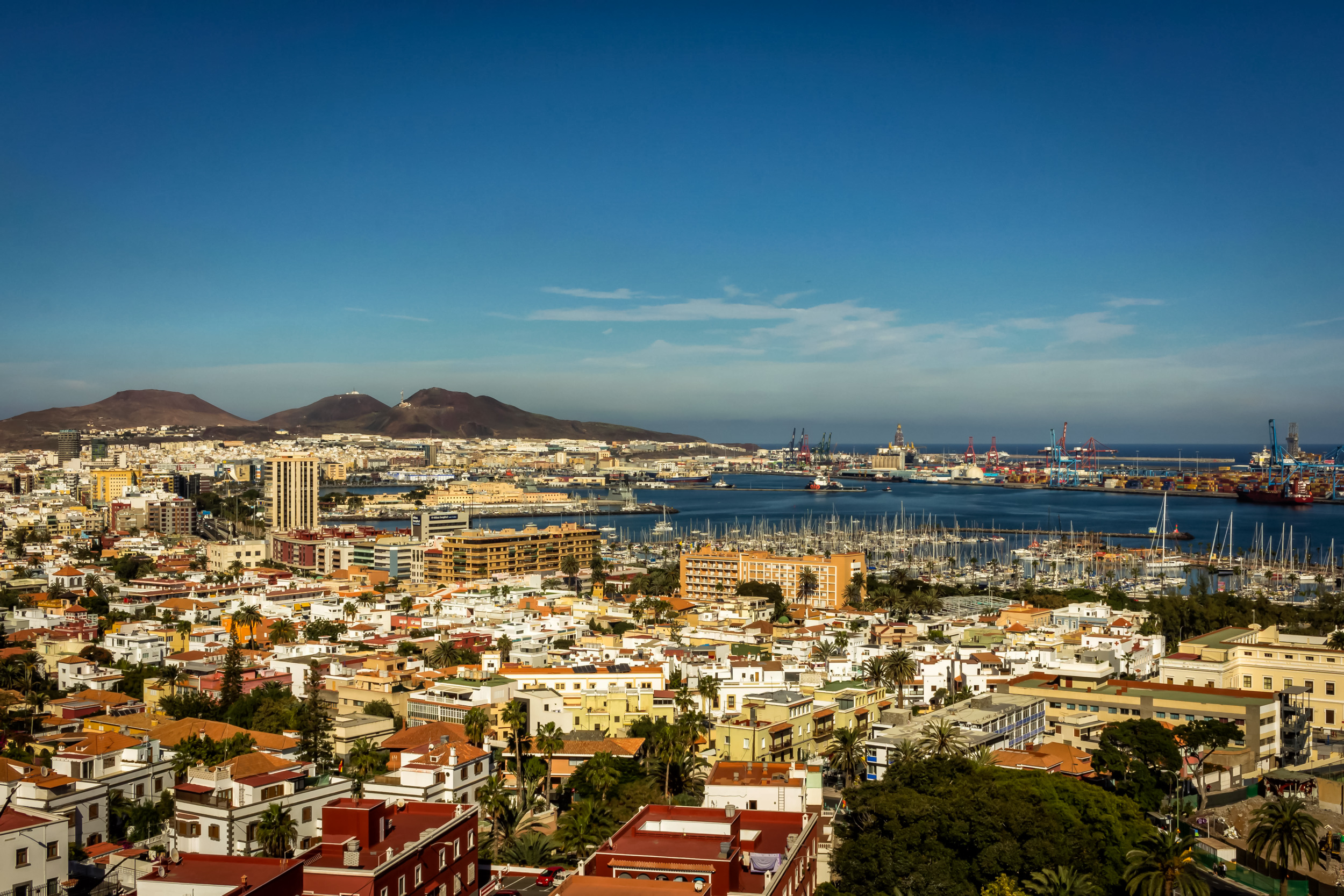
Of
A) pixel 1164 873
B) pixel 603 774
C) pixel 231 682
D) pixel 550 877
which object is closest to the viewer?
pixel 1164 873

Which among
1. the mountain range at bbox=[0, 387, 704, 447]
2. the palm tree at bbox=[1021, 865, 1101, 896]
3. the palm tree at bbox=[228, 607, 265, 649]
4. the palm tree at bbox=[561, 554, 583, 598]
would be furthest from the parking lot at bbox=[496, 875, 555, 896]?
the mountain range at bbox=[0, 387, 704, 447]

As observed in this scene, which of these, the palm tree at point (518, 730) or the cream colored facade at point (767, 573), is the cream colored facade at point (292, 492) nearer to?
the cream colored facade at point (767, 573)

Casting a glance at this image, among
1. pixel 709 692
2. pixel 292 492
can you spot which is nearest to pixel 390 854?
pixel 709 692

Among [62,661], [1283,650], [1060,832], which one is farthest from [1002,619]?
[62,661]

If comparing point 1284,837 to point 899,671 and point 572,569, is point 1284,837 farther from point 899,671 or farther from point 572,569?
point 572,569

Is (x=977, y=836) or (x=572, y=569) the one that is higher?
(x=977, y=836)

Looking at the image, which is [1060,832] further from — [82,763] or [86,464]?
[86,464]

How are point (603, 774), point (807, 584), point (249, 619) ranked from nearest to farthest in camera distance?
point (603, 774), point (249, 619), point (807, 584)

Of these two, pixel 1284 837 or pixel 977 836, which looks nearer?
pixel 1284 837
